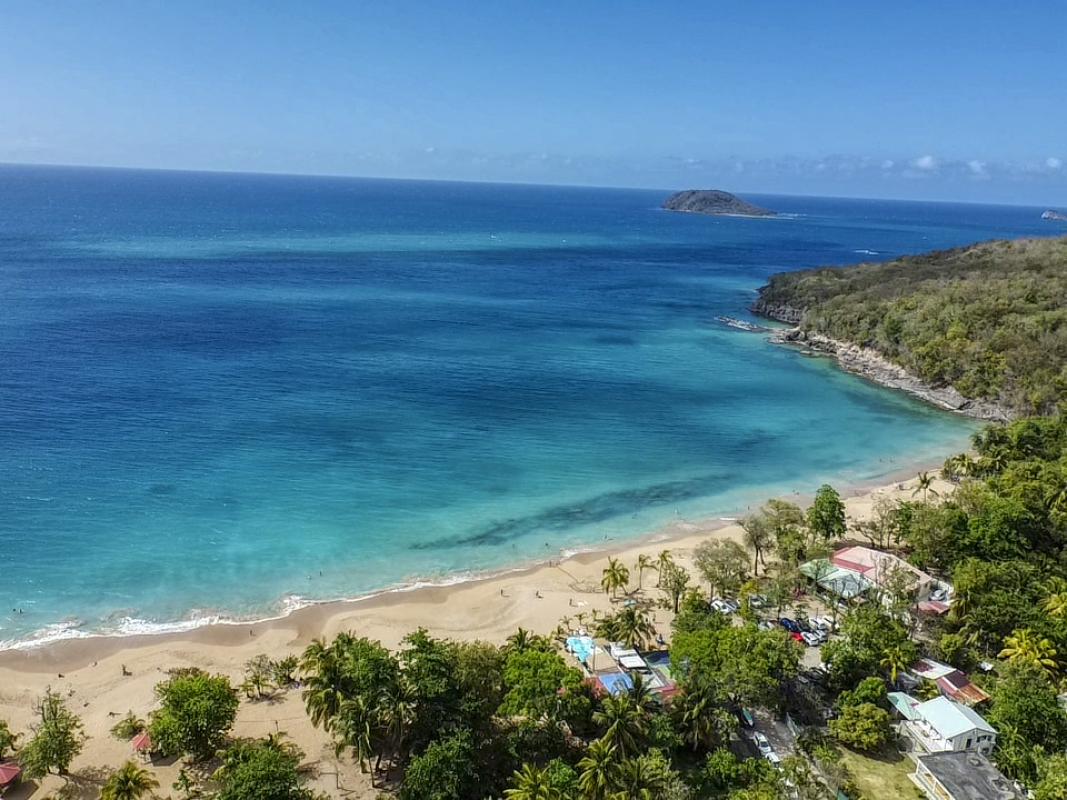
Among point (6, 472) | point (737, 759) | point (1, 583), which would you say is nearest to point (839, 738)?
point (737, 759)

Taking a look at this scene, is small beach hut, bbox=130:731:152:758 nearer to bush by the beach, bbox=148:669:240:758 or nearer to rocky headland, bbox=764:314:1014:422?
bush by the beach, bbox=148:669:240:758

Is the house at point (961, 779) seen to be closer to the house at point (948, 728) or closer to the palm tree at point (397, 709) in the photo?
the house at point (948, 728)

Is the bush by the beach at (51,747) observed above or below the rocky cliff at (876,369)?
below

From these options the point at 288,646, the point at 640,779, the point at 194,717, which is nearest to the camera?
the point at 640,779

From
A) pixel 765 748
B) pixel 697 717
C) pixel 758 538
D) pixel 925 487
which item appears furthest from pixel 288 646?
pixel 925 487

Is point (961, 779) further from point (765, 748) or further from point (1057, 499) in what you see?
point (1057, 499)

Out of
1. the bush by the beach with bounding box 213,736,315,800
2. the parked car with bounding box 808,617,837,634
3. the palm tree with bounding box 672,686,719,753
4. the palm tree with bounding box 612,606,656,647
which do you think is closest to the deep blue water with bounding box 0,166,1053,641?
the palm tree with bounding box 612,606,656,647

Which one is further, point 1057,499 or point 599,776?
point 1057,499

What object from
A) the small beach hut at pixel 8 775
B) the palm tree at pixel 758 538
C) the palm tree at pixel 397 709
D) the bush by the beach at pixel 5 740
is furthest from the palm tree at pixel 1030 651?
the bush by the beach at pixel 5 740
